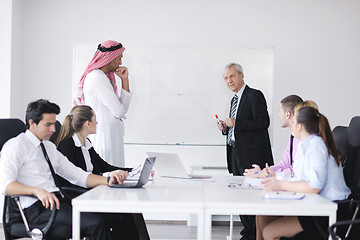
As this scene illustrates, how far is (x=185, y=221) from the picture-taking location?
211 inches

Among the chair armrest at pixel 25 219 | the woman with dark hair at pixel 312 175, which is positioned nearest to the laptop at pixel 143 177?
the chair armrest at pixel 25 219

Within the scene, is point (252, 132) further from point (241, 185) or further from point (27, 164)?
point (27, 164)

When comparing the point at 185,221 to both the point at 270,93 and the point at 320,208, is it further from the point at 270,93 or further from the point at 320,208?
the point at 320,208

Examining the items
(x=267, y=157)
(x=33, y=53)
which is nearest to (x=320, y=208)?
(x=267, y=157)

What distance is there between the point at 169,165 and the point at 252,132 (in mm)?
1292

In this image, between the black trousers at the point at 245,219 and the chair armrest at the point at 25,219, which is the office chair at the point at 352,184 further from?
the chair armrest at the point at 25,219

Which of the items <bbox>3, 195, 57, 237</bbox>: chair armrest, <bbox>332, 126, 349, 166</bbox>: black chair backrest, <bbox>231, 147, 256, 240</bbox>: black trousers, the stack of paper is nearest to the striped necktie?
<bbox>231, 147, 256, 240</bbox>: black trousers

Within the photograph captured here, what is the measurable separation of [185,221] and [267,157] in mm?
1451

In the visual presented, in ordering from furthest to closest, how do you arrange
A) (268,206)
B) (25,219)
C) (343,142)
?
(343,142), (25,219), (268,206)

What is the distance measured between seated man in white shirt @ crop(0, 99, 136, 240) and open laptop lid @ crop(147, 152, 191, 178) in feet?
1.34

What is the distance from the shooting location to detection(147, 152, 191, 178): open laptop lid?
314 cm

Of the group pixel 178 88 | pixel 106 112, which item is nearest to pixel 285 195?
pixel 106 112

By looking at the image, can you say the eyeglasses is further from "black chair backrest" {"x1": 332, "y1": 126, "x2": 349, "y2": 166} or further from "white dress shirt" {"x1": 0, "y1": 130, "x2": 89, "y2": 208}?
"white dress shirt" {"x1": 0, "y1": 130, "x2": 89, "y2": 208}

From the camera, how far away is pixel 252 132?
4289 mm
